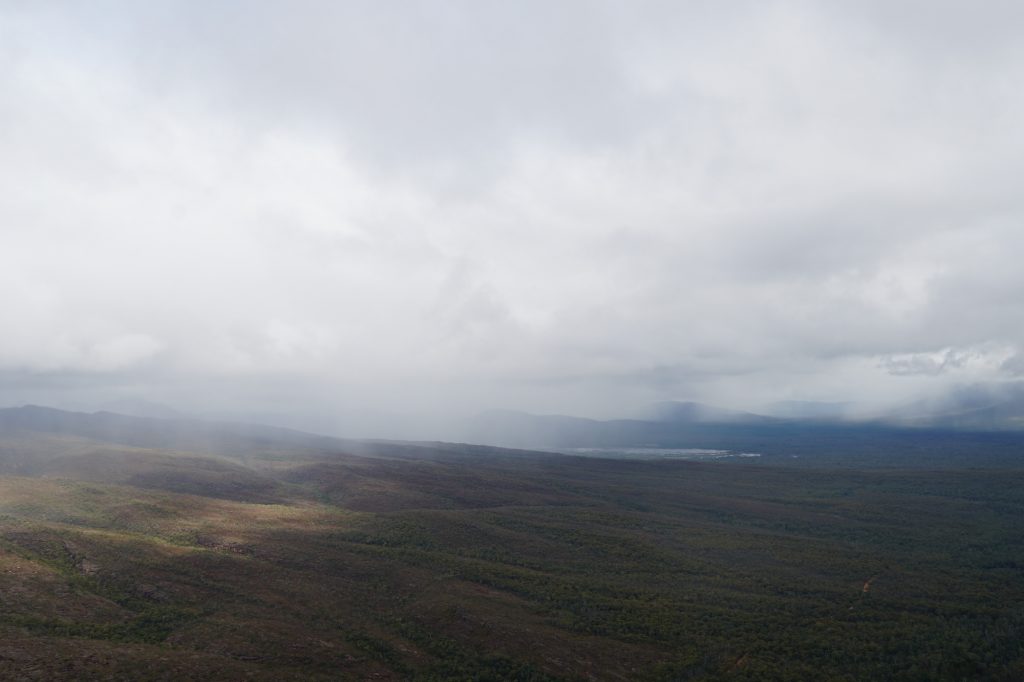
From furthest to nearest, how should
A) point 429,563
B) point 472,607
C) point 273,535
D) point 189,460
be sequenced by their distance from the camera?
point 189,460, point 273,535, point 429,563, point 472,607

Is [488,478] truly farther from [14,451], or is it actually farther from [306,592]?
[14,451]

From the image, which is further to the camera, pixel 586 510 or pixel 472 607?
pixel 586 510

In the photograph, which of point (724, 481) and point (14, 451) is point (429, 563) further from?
point (14, 451)

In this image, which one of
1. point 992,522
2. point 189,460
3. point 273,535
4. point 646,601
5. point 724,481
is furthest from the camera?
point 724,481

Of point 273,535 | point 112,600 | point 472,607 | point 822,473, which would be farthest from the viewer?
point 822,473

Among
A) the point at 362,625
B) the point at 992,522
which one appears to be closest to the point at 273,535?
the point at 362,625

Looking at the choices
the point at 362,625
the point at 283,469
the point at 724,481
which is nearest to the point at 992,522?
the point at 724,481
